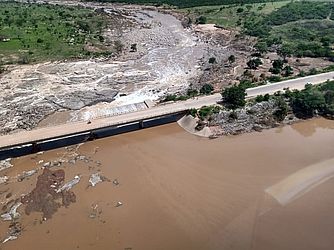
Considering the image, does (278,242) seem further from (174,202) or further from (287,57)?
(287,57)

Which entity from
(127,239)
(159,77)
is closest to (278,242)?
(127,239)

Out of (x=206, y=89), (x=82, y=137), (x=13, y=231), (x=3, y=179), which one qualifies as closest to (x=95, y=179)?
(x=82, y=137)

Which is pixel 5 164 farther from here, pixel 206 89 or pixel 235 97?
pixel 235 97

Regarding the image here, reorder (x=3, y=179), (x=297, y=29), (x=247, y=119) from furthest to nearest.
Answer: (x=297, y=29)
(x=247, y=119)
(x=3, y=179)

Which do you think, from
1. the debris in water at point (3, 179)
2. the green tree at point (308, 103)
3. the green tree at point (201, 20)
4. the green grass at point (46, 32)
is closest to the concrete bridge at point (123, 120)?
the debris in water at point (3, 179)

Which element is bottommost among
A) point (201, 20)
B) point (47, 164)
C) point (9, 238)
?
point (9, 238)

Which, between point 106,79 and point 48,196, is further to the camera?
point 106,79

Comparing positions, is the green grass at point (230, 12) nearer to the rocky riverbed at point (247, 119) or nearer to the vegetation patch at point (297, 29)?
the vegetation patch at point (297, 29)
